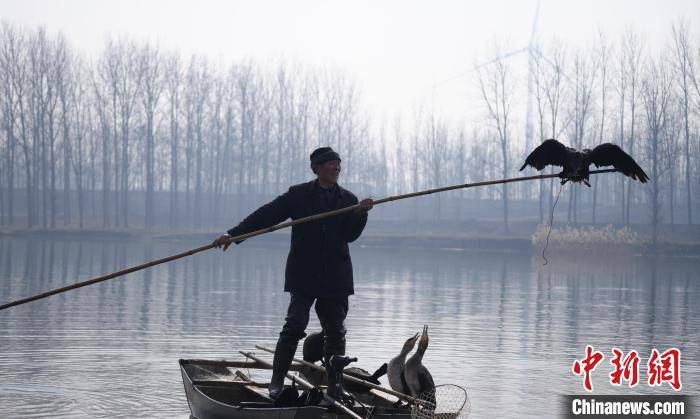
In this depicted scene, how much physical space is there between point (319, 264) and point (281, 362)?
88 centimetres

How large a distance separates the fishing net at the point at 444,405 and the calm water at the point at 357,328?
0.71 meters

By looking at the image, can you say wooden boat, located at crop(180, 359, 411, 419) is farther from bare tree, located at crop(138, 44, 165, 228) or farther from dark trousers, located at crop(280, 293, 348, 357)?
bare tree, located at crop(138, 44, 165, 228)

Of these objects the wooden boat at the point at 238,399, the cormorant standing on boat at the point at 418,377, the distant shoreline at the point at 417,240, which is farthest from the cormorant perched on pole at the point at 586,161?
the distant shoreline at the point at 417,240

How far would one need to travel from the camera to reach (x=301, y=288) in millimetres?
8602

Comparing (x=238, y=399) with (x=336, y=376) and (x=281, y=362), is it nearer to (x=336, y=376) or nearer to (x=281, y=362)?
(x=281, y=362)

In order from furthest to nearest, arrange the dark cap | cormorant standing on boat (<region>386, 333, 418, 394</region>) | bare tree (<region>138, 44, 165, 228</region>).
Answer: bare tree (<region>138, 44, 165, 228</region>)
the dark cap
cormorant standing on boat (<region>386, 333, 418, 394</region>)

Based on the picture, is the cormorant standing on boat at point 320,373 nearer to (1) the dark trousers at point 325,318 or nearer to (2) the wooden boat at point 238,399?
(2) the wooden boat at point 238,399

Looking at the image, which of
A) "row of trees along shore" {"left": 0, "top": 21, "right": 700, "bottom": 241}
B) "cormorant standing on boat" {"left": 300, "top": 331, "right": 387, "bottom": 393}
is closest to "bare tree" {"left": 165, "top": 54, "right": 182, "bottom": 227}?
"row of trees along shore" {"left": 0, "top": 21, "right": 700, "bottom": 241}


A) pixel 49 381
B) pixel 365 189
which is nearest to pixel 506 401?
pixel 49 381

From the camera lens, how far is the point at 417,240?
53625mm

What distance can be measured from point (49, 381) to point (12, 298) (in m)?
9.08

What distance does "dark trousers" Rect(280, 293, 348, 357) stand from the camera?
859 cm

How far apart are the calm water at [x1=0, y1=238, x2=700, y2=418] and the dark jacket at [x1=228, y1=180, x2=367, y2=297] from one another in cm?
156

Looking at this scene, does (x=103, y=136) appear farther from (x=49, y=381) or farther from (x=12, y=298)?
(x=49, y=381)
